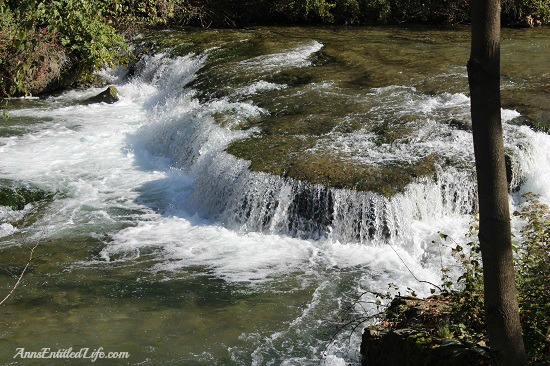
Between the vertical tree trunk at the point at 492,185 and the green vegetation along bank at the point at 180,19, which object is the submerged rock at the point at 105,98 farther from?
the vertical tree trunk at the point at 492,185

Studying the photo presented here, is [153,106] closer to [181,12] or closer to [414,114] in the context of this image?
[181,12]

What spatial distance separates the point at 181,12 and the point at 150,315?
15.0 m

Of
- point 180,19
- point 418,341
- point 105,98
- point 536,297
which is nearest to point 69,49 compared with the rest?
point 105,98

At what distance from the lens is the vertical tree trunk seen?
3178 mm

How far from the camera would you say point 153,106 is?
52.0ft

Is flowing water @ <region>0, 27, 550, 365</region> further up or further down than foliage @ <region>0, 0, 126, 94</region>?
further down

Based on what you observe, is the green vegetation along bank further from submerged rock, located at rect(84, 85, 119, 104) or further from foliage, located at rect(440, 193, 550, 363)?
foliage, located at rect(440, 193, 550, 363)

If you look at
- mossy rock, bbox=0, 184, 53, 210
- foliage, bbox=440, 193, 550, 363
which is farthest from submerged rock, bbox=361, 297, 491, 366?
mossy rock, bbox=0, 184, 53, 210

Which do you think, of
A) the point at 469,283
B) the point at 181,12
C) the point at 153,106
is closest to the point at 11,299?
the point at 469,283

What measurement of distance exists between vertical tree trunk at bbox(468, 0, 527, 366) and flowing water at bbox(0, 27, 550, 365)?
1.99m

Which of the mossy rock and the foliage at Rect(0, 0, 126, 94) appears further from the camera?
the foliage at Rect(0, 0, 126, 94)

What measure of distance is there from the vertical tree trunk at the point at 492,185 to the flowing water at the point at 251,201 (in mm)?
1991

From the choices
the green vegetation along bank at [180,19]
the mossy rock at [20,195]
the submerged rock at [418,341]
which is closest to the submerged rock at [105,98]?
the green vegetation along bank at [180,19]

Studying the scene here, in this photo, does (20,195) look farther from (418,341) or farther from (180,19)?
(180,19)
